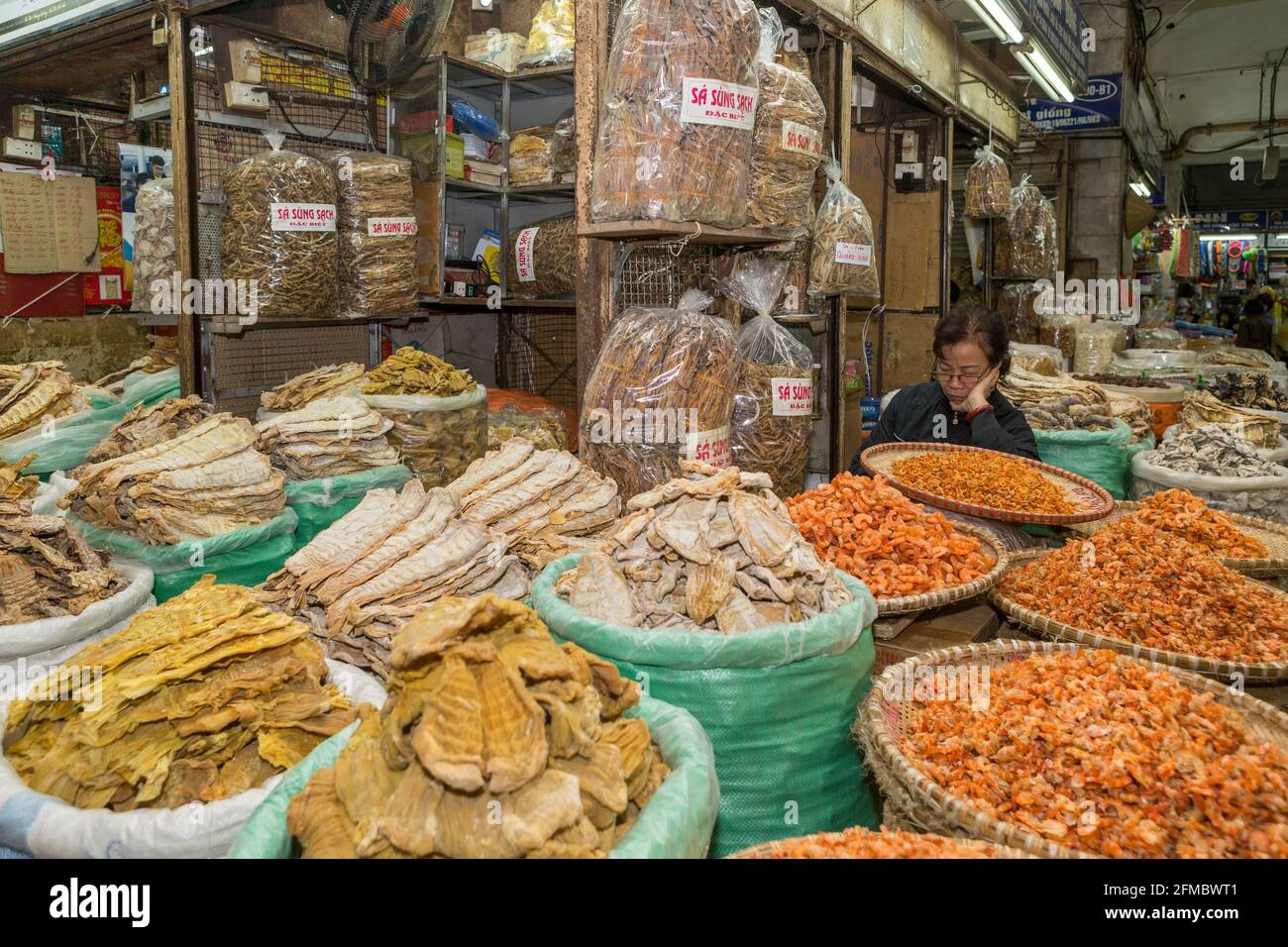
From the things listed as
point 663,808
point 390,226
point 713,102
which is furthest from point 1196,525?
point 390,226

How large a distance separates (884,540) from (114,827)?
161 cm

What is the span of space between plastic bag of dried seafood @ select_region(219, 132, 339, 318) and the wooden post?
0.17 m

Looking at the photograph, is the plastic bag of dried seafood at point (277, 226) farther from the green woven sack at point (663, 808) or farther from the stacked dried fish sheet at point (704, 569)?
the green woven sack at point (663, 808)

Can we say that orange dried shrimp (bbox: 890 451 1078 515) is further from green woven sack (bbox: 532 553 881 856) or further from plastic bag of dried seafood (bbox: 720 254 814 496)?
green woven sack (bbox: 532 553 881 856)

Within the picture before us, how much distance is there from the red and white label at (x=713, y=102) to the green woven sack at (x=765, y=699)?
4.76ft

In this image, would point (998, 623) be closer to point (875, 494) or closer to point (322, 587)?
point (875, 494)

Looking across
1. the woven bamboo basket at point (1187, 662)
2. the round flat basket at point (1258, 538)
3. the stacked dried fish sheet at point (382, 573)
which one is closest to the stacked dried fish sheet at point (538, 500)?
the stacked dried fish sheet at point (382, 573)

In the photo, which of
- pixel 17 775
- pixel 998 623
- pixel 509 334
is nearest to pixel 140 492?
pixel 17 775

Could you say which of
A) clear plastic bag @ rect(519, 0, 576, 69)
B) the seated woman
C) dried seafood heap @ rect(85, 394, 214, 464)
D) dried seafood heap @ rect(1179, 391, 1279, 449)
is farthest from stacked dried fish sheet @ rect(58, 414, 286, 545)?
dried seafood heap @ rect(1179, 391, 1279, 449)

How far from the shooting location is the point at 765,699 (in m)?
1.47

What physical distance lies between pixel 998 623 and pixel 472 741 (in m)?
1.74

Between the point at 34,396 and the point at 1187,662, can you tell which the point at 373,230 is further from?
the point at 1187,662

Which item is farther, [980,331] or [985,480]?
[980,331]

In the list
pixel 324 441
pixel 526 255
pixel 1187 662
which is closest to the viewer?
pixel 1187 662
